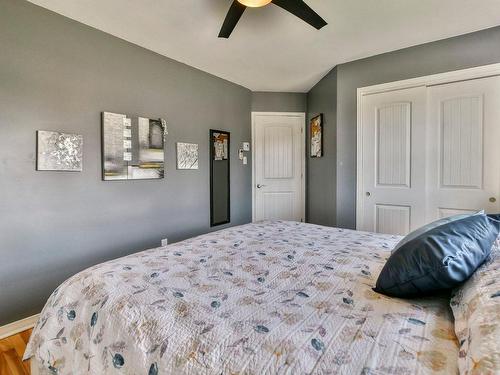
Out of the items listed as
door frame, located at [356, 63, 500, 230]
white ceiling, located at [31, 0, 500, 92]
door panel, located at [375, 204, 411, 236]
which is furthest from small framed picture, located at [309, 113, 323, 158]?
door panel, located at [375, 204, 411, 236]

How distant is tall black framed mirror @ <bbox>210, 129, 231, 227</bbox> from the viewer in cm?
367

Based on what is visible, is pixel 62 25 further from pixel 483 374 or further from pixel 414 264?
pixel 483 374

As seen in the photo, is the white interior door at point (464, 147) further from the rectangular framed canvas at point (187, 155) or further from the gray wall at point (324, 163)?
the rectangular framed canvas at point (187, 155)

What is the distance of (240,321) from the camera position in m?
0.90

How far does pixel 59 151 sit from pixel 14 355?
1.44m

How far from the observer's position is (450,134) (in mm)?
2721

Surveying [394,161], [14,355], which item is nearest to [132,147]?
[14,355]

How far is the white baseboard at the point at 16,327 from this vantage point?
200 centimetres

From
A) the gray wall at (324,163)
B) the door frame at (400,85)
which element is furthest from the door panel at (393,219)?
the gray wall at (324,163)

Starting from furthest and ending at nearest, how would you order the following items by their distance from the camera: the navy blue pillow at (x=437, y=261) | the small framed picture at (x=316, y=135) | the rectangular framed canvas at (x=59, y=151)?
the small framed picture at (x=316, y=135) → the rectangular framed canvas at (x=59, y=151) → the navy blue pillow at (x=437, y=261)

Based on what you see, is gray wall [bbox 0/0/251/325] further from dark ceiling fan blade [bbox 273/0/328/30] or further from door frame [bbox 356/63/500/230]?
door frame [bbox 356/63/500/230]

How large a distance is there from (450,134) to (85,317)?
3253 mm

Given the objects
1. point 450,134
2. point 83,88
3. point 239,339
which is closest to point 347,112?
point 450,134

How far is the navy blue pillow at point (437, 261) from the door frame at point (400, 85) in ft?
7.11
